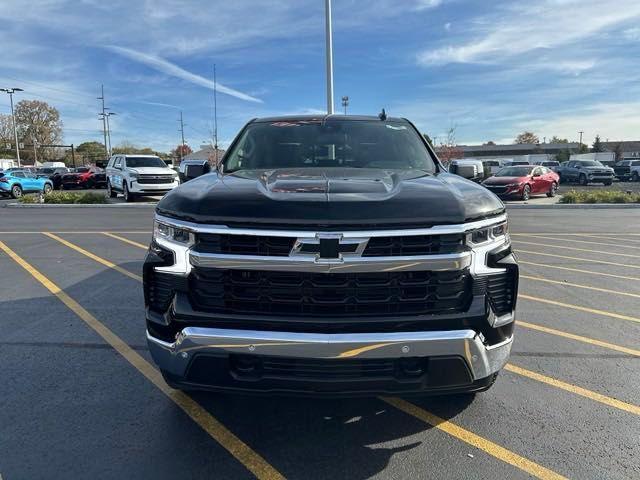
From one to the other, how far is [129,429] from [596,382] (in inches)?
130

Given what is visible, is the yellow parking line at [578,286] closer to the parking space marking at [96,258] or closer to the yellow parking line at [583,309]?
the yellow parking line at [583,309]

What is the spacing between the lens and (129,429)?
3.09m

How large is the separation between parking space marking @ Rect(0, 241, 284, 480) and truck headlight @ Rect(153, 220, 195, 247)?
1.22 metres

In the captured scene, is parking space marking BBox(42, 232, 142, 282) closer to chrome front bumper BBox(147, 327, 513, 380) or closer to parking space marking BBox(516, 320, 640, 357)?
chrome front bumper BBox(147, 327, 513, 380)

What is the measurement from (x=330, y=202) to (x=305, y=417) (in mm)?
1503

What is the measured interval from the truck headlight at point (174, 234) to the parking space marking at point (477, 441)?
1.78 meters

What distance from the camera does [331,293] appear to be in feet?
8.20

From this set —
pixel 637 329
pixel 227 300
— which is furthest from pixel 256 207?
pixel 637 329

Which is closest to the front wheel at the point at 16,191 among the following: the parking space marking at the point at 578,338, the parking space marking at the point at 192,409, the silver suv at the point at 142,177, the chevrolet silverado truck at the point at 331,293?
the silver suv at the point at 142,177

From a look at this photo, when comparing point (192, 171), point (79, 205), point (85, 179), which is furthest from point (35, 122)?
point (192, 171)

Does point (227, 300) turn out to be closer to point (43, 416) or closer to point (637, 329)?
point (43, 416)

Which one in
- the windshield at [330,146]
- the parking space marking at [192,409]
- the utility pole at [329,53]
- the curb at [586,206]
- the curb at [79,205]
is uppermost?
the utility pole at [329,53]

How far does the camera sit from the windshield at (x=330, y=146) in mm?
4023

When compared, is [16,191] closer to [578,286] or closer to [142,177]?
[142,177]
